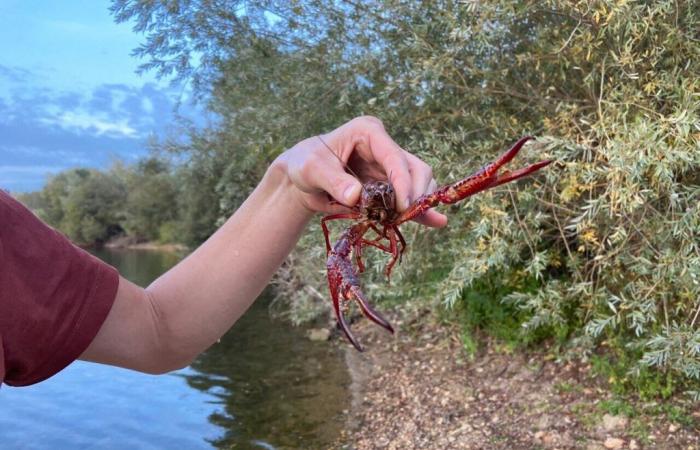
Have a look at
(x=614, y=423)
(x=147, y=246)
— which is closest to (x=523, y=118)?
(x=614, y=423)

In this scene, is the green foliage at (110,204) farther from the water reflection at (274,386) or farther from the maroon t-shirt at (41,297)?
the maroon t-shirt at (41,297)

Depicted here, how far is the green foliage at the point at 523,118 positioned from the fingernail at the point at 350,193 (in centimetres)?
308

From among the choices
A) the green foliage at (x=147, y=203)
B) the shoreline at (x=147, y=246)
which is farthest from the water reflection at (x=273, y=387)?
the green foliage at (x=147, y=203)

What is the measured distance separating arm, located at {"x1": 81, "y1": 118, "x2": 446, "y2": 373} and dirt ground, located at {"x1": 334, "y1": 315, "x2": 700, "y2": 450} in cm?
455

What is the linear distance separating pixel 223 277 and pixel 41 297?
507 millimetres

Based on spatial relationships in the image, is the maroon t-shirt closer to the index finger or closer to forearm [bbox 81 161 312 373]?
forearm [bbox 81 161 312 373]

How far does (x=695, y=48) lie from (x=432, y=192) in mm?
3717

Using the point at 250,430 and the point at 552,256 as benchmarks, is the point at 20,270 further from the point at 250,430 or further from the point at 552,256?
the point at 250,430

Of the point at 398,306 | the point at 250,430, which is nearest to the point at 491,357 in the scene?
the point at 398,306

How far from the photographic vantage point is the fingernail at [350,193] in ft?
5.05

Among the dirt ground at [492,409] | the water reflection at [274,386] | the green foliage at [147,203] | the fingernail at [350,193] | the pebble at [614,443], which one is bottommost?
the pebble at [614,443]

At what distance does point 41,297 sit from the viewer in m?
1.59

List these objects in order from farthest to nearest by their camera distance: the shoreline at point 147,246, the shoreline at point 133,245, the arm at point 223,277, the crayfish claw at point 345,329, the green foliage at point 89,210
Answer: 1. the green foliage at point 89,210
2. the shoreline at point 133,245
3. the shoreline at point 147,246
4. the arm at point 223,277
5. the crayfish claw at point 345,329

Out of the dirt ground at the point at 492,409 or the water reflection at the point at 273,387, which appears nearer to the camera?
the dirt ground at the point at 492,409
